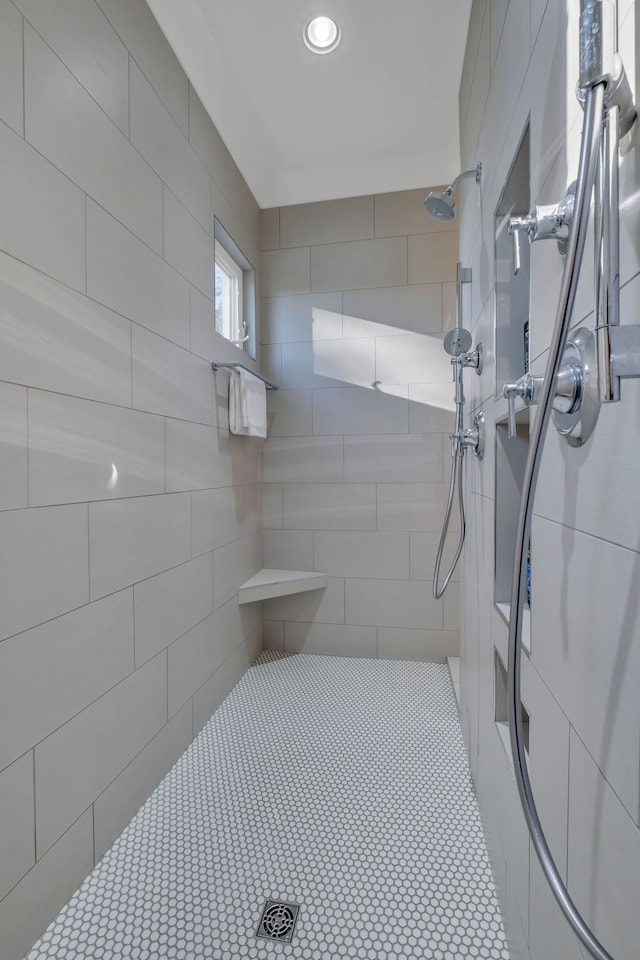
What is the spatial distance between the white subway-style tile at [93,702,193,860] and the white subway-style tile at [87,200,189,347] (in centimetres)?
140

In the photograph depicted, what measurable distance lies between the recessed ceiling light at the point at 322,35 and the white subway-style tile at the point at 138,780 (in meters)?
2.62

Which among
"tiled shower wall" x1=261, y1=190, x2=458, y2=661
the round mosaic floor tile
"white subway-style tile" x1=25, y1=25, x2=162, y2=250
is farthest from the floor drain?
"white subway-style tile" x1=25, y1=25, x2=162, y2=250

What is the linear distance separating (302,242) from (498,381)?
1.86 meters

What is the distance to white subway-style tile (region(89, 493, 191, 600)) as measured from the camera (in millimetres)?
1250

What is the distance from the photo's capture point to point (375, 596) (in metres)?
2.56

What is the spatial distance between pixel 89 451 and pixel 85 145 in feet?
2.71

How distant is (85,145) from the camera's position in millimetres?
1201

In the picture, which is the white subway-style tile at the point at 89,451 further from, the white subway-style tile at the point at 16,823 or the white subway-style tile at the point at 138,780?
the white subway-style tile at the point at 138,780

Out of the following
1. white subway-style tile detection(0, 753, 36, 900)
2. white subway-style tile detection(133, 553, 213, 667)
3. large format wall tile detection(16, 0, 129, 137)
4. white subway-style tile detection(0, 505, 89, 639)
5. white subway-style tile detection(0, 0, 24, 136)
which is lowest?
white subway-style tile detection(0, 753, 36, 900)

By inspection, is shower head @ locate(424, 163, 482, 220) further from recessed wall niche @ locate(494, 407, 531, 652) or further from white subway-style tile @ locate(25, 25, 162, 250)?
white subway-style tile @ locate(25, 25, 162, 250)

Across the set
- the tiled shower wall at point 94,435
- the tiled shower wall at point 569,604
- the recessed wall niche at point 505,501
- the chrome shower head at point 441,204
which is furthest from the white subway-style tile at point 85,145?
the recessed wall niche at point 505,501

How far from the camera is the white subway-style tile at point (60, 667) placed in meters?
0.97

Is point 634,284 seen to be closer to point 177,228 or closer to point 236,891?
point 236,891

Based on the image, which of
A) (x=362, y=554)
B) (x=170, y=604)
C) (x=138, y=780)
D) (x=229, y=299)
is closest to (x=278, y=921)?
(x=138, y=780)
